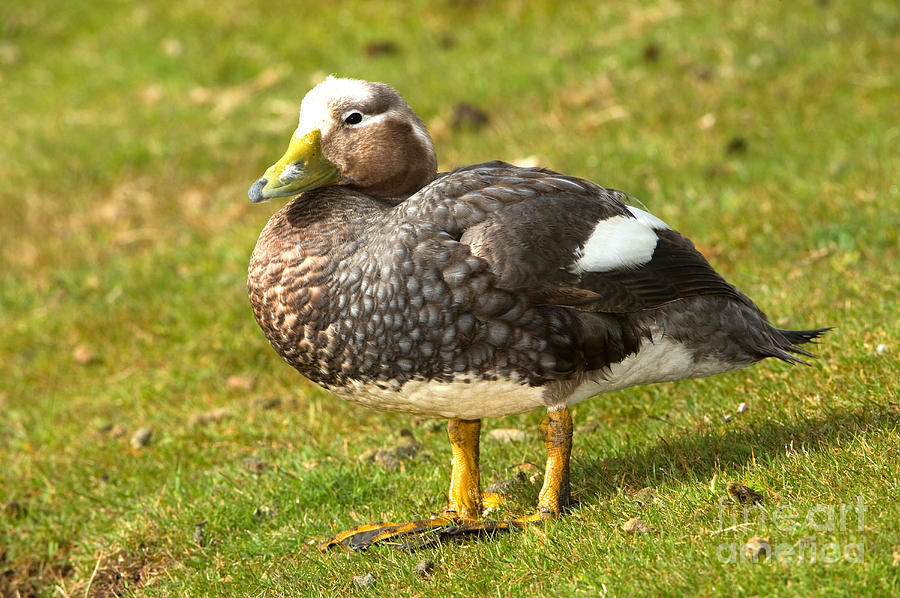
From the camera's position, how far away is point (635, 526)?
15.1 ft

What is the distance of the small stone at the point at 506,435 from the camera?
6255mm

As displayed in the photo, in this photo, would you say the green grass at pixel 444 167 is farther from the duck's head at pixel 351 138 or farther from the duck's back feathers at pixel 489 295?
the duck's head at pixel 351 138

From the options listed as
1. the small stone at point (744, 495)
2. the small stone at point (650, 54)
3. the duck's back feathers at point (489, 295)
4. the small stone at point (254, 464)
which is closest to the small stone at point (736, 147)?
the small stone at point (650, 54)

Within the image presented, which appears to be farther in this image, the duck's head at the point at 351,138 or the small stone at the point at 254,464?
the small stone at the point at 254,464

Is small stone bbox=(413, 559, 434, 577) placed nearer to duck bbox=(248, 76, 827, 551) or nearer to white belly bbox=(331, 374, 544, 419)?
duck bbox=(248, 76, 827, 551)

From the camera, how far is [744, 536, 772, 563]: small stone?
13.4 feet

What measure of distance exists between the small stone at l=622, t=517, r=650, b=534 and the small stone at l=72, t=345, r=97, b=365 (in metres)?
5.29

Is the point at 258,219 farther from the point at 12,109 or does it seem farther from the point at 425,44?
the point at 12,109

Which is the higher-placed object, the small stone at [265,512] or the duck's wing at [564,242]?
the duck's wing at [564,242]

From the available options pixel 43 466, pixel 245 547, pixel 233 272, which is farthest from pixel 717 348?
pixel 233 272

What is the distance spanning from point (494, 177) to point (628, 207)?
29.1 inches

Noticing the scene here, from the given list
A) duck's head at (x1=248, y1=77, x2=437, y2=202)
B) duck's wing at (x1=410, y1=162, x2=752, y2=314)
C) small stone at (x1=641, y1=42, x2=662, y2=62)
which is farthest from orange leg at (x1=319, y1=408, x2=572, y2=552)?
small stone at (x1=641, y1=42, x2=662, y2=62)

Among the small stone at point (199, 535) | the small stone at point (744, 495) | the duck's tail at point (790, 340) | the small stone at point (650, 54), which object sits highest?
the small stone at point (650, 54)

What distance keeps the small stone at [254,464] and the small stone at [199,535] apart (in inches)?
24.3
